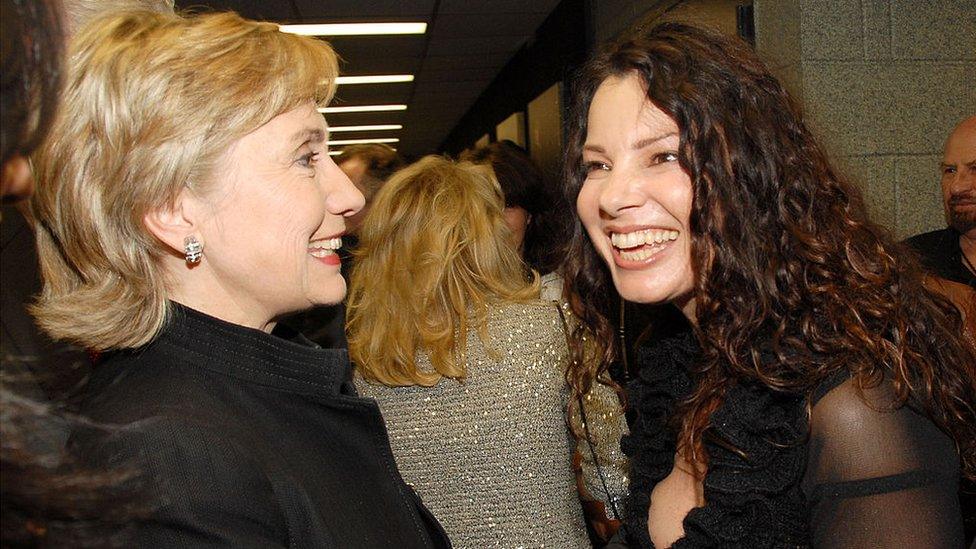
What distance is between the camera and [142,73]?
3.54ft

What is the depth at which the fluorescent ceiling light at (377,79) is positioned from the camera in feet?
30.9

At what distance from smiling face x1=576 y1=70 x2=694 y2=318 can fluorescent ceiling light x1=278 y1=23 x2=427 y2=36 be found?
611 centimetres

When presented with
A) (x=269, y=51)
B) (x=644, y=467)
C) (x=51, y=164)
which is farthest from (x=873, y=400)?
(x=51, y=164)

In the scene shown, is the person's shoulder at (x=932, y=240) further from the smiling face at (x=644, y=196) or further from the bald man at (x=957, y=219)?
the smiling face at (x=644, y=196)

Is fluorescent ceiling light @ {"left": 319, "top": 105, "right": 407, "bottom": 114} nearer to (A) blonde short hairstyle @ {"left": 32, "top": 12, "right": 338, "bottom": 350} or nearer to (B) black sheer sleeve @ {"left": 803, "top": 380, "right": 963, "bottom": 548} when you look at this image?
(A) blonde short hairstyle @ {"left": 32, "top": 12, "right": 338, "bottom": 350}

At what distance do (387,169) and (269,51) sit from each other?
2.51 m

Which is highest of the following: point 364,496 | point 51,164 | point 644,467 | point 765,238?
point 51,164

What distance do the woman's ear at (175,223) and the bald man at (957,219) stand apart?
8.51 feet

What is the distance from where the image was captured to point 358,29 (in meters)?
7.26

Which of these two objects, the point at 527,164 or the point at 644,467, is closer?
the point at 644,467

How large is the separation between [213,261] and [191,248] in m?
0.04

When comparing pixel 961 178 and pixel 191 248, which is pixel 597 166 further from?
pixel 961 178

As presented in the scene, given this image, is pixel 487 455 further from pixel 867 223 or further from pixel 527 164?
pixel 527 164

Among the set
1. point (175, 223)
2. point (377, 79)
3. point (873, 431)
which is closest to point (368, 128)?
point (377, 79)
